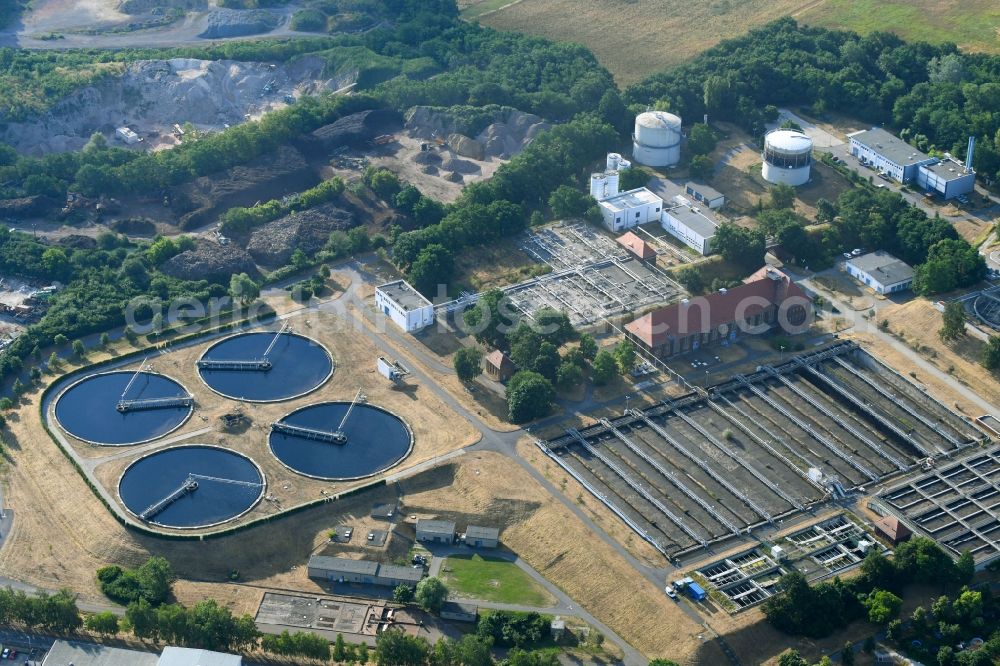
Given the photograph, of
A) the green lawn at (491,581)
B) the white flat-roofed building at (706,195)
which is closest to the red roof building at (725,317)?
the white flat-roofed building at (706,195)

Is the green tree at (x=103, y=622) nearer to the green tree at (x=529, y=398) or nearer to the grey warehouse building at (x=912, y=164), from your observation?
the green tree at (x=529, y=398)

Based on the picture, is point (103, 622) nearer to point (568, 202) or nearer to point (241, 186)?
point (241, 186)

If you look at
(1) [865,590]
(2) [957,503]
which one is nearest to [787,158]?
(2) [957,503]

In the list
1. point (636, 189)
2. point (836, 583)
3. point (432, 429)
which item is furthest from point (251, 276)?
point (836, 583)

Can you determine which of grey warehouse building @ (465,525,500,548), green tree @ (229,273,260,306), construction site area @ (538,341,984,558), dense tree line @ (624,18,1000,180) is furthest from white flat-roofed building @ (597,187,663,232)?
grey warehouse building @ (465,525,500,548)

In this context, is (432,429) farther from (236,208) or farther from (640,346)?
(236,208)
